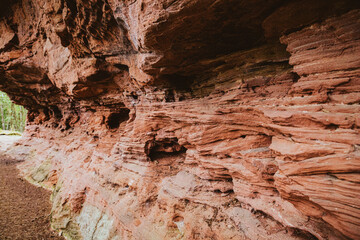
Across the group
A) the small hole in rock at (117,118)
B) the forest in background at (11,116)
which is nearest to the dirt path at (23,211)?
the small hole in rock at (117,118)

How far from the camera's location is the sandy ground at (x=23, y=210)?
6.87m

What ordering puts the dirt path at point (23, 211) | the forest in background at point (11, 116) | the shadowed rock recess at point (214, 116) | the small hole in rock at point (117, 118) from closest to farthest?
the shadowed rock recess at point (214, 116)
the dirt path at point (23, 211)
the small hole in rock at point (117, 118)
the forest in background at point (11, 116)

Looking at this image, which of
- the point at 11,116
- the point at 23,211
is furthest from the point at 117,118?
the point at 11,116

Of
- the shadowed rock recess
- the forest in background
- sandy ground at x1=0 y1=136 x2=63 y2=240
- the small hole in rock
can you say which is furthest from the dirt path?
the forest in background

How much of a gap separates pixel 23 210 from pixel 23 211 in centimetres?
11

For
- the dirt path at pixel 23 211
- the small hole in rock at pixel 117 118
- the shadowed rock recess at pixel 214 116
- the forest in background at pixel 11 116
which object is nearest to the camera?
the shadowed rock recess at pixel 214 116

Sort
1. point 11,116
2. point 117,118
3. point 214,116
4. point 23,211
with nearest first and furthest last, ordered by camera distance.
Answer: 1. point 214,116
2. point 23,211
3. point 117,118
4. point 11,116

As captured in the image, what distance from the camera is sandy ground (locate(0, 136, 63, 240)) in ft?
22.5

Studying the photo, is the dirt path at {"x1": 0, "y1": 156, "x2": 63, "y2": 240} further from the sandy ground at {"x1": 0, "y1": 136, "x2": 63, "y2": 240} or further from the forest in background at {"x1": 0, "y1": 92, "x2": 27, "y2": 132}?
the forest in background at {"x1": 0, "y1": 92, "x2": 27, "y2": 132}

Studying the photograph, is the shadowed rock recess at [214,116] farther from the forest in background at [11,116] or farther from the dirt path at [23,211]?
the forest in background at [11,116]

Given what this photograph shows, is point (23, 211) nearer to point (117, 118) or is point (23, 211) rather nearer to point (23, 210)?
point (23, 210)

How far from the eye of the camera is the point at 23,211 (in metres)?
8.13

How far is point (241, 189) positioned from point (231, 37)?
3774 millimetres

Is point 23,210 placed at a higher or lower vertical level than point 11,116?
lower
